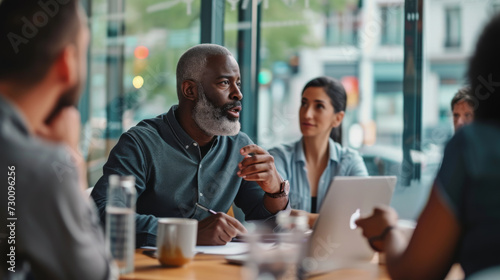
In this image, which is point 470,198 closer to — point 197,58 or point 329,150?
point 197,58

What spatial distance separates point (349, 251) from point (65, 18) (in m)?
1.04

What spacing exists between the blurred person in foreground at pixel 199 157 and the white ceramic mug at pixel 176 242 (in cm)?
38

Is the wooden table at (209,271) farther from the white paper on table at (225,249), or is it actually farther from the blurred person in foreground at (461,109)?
the blurred person in foreground at (461,109)

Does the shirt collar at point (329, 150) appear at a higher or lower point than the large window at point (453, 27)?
lower

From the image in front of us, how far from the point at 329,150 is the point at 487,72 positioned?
233 cm

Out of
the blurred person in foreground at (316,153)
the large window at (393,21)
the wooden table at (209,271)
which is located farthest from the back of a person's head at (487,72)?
the large window at (393,21)

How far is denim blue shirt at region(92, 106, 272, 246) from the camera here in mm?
2277

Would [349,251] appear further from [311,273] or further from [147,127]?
[147,127]

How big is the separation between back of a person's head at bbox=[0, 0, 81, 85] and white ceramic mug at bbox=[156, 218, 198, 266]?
0.64 meters

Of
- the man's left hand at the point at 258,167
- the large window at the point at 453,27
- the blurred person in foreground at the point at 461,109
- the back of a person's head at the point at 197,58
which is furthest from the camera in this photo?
the large window at the point at 453,27

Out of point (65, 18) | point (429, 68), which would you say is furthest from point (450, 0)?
point (65, 18)


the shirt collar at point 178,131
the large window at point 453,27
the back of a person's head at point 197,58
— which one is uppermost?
the large window at point 453,27

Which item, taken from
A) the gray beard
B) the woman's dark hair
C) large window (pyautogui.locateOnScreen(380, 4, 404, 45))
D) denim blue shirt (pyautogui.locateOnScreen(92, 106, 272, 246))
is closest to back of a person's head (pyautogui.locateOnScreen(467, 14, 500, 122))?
denim blue shirt (pyautogui.locateOnScreen(92, 106, 272, 246))

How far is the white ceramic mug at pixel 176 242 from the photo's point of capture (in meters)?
1.64
